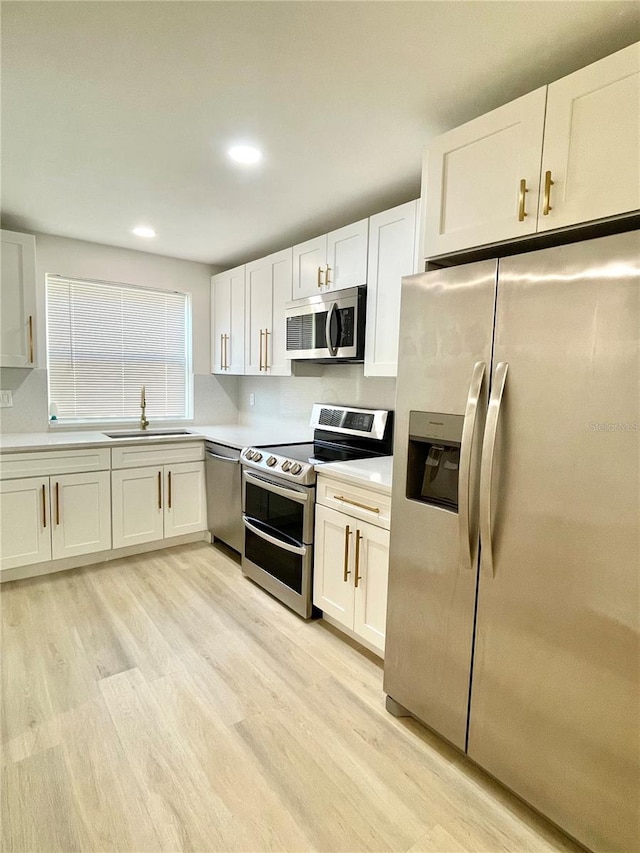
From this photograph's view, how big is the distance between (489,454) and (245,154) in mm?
1771

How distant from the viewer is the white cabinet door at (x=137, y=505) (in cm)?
329

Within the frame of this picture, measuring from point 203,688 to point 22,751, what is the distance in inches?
27.4

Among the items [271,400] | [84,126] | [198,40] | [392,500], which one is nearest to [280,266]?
[271,400]

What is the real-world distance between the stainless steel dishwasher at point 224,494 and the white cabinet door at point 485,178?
213cm

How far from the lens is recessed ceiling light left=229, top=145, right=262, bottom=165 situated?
2017 mm

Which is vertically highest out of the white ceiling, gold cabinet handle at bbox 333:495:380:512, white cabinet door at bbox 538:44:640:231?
the white ceiling

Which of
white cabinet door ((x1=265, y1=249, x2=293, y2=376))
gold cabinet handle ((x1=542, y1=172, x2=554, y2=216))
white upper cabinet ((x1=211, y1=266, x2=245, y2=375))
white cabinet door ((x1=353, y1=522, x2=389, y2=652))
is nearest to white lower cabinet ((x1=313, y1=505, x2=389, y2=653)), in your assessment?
white cabinet door ((x1=353, y1=522, x2=389, y2=652))

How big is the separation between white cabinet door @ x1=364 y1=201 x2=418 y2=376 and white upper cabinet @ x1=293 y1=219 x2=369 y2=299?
0.09m

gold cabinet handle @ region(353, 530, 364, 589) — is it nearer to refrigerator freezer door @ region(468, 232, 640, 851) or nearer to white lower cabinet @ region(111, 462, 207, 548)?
refrigerator freezer door @ region(468, 232, 640, 851)

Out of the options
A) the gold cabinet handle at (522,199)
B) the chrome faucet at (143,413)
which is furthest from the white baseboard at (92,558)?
the gold cabinet handle at (522,199)

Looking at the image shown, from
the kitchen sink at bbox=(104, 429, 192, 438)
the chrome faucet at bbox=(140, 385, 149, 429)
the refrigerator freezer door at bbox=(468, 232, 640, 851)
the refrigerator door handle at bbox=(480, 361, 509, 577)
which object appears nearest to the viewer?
the refrigerator freezer door at bbox=(468, 232, 640, 851)

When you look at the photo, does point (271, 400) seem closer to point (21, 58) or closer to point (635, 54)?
point (21, 58)

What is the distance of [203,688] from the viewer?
2031 millimetres

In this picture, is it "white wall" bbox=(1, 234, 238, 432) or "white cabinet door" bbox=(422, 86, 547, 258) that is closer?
"white cabinet door" bbox=(422, 86, 547, 258)
